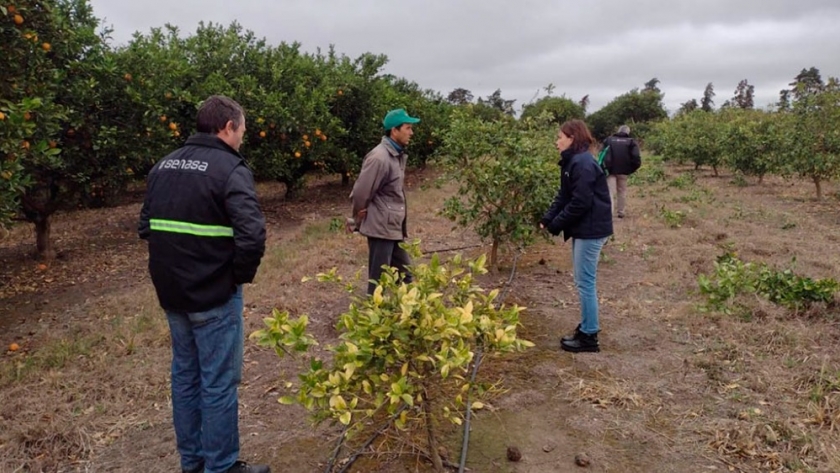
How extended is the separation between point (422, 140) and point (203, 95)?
970cm

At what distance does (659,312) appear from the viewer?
496 centimetres

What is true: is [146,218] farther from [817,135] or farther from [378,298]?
[817,135]

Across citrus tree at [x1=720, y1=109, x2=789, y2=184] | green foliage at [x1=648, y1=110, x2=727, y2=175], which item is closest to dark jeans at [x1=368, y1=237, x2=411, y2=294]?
citrus tree at [x1=720, y1=109, x2=789, y2=184]

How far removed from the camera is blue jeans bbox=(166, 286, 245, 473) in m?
2.58

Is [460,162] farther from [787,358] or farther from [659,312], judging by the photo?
[787,358]

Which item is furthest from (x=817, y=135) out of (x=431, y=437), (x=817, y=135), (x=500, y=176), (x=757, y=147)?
(x=431, y=437)

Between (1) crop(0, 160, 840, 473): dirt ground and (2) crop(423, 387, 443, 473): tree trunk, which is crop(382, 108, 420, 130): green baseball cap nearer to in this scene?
(1) crop(0, 160, 840, 473): dirt ground

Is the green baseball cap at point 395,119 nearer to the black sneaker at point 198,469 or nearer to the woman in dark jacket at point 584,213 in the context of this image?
the woman in dark jacket at point 584,213

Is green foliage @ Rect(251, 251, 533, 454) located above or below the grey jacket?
below

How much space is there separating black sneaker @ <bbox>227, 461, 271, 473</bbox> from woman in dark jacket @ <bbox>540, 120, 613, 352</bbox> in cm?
238

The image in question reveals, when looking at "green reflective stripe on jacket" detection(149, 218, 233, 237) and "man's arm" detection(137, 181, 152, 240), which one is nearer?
"green reflective stripe on jacket" detection(149, 218, 233, 237)

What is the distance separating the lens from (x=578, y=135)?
3988 millimetres

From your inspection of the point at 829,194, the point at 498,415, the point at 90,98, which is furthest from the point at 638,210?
the point at 90,98

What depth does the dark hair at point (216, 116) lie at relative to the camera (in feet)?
8.39
